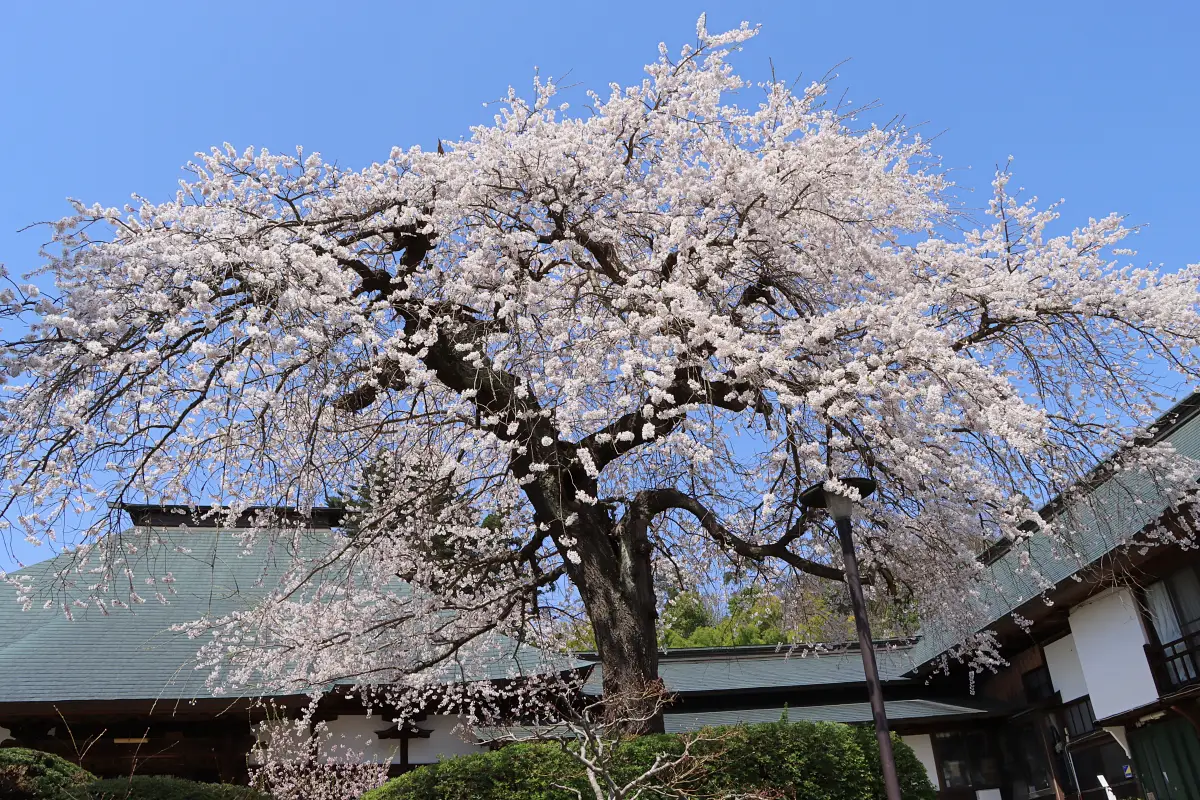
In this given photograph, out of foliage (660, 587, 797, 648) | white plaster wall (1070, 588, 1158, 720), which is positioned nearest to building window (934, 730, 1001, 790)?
white plaster wall (1070, 588, 1158, 720)

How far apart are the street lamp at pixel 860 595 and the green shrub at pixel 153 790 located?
235 inches

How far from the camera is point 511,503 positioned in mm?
10859

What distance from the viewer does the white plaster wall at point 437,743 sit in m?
11.8

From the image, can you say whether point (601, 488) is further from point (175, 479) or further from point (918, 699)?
point (918, 699)

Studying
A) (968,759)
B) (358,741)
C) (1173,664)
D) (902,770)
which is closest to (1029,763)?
(968,759)

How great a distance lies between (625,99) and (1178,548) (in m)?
8.21

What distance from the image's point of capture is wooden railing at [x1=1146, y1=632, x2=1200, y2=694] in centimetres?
1065

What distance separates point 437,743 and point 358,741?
1027mm

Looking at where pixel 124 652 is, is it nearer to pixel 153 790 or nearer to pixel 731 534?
pixel 153 790

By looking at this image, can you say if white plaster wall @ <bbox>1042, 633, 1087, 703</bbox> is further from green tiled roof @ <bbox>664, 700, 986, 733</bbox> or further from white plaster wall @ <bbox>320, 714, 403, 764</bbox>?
A: white plaster wall @ <bbox>320, 714, 403, 764</bbox>

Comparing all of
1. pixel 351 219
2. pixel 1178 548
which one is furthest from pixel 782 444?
pixel 1178 548

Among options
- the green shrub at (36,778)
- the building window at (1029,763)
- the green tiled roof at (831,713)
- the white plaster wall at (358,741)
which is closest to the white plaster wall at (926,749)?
the green tiled roof at (831,713)

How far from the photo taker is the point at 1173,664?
11.1 meters

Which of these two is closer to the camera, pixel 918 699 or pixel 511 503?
pixel 511 503
